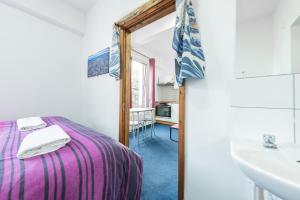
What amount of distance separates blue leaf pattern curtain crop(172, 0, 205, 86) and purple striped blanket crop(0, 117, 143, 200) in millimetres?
747

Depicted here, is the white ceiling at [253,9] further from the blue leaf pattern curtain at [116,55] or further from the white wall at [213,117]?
the blue leaf pattern curtain at [116,55]

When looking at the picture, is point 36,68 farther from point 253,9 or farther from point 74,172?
point 253,9

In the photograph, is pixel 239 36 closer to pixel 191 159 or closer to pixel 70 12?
pixel 191 159

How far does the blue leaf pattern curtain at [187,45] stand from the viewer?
0.98 m

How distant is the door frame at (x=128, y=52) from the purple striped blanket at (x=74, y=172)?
412 mm

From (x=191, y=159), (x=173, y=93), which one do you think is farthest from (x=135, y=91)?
(x=191, y=159)

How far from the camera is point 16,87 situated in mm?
1902

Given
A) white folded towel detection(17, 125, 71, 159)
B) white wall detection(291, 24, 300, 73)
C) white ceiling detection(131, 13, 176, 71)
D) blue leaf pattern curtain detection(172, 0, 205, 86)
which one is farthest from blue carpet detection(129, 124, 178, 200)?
white ceiling detection(131, 13, 176, 71)

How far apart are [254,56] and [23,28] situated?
9.47ft

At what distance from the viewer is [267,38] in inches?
34.0

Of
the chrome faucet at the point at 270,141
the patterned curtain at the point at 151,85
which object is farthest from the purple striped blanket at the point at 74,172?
the patterned curtain at the point at 151,85

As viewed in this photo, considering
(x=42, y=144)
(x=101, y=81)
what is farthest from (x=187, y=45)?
(x=101, y=81)

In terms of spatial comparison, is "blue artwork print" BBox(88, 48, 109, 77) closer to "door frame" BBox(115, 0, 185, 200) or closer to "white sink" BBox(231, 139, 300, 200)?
"door frame" BBox(115, 0, 185, 200)

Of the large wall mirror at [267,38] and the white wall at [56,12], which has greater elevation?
A: the white wall at [56,12]
